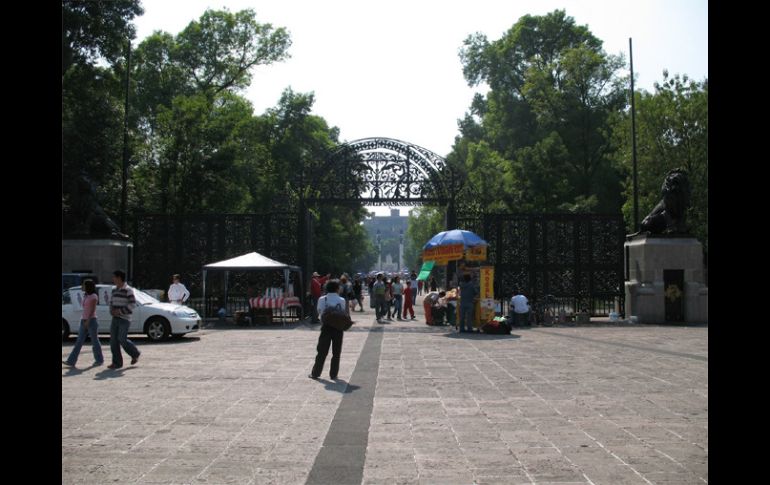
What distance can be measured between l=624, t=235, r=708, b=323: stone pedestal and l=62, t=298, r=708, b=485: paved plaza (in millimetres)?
9903

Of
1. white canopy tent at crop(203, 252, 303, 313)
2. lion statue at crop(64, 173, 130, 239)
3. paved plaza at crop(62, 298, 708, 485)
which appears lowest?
paved plaza at crop(62, 298, 708, 485)

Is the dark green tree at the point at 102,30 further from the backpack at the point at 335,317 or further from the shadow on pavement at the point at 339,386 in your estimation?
the shadow on pavement at the point at 339,386

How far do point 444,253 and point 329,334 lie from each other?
12436 millimetres

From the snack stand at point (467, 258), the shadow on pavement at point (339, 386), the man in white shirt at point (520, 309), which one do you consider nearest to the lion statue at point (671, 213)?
the man in white shirt at point (520, 309)

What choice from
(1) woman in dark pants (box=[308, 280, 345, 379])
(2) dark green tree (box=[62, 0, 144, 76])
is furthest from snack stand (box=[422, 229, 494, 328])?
(2) dark green tree (box=[62, 0, 144, 76])

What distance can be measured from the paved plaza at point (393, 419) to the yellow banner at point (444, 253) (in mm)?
8085

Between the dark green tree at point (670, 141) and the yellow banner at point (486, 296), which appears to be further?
the dark green tree at point (670, 141)

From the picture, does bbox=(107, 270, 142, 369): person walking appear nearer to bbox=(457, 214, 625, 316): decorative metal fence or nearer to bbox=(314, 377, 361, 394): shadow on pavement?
bbox=(314, 377, 361, 394): shadow on pavement

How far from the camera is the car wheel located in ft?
62.1

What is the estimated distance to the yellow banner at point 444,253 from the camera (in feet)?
76.5

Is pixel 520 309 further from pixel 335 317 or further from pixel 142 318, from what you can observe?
pixel 335 317

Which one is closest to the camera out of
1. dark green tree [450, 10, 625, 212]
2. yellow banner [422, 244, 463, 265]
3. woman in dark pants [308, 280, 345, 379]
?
woman in dark pants [308, 280, 345, 379]

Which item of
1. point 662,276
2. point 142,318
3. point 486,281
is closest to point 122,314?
point 142,318
